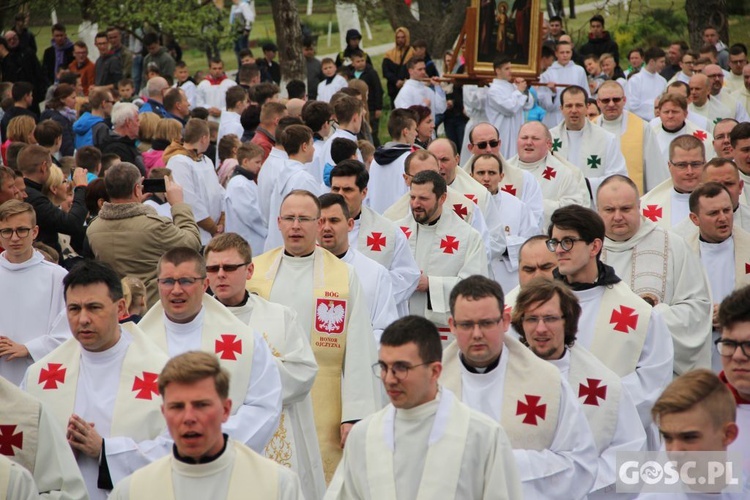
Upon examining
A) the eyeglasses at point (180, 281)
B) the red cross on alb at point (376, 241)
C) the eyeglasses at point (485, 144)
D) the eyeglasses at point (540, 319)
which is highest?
the eyeglasses at point (485, 144)

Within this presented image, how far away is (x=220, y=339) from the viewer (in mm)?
6543

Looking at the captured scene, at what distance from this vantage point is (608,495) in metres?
6.41

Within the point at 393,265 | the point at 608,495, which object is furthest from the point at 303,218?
the point at 608,495

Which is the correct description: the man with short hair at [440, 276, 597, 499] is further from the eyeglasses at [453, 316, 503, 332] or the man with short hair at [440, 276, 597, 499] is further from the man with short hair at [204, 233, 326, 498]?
the man with short hair at [204, 233, 326, 498]

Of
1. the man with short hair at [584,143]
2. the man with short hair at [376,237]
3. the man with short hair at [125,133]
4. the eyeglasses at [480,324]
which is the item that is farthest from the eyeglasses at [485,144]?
the eyeglasses at [480,324]

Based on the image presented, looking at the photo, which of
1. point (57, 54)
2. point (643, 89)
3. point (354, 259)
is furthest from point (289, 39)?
point (354, 259)

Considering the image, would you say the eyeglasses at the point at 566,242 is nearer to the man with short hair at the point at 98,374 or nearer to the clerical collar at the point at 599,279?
the clerical collar at the point at 599,279

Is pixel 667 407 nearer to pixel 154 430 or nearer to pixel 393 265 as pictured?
pixel 154 430

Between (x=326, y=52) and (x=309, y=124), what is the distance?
20.4 m

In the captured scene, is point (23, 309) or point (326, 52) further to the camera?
point (326, 52)

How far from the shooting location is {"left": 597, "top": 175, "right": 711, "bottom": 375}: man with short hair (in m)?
8.12

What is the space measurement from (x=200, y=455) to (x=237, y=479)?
23 cm

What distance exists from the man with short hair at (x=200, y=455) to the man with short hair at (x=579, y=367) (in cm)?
160

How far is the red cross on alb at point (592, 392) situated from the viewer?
247 inches
